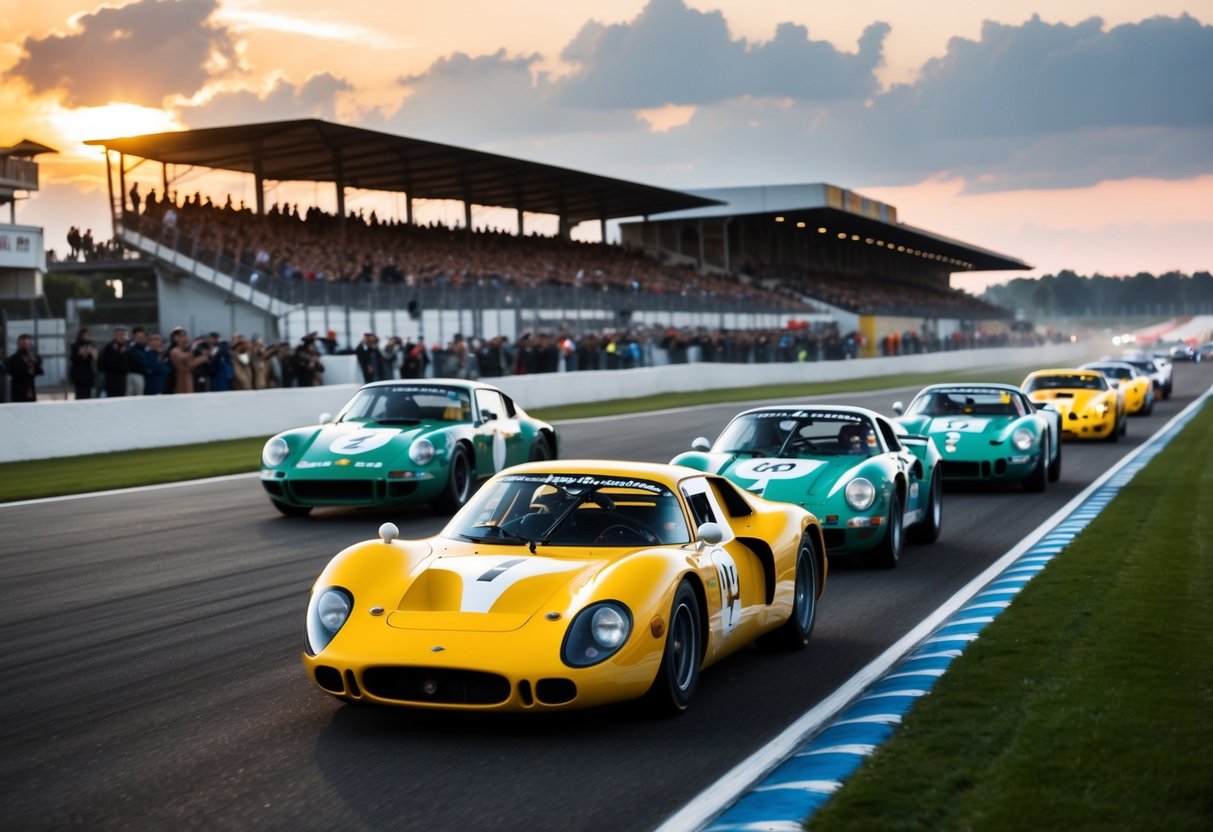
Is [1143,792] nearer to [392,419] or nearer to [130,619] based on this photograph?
[130,619]

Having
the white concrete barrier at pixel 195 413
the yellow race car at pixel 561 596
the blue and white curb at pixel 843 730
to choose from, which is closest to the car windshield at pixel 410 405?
the blue and white curb at pixel 843 730

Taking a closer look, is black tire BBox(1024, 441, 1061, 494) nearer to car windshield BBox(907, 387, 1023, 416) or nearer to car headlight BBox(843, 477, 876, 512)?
car windshield BBox(907, 387, 1023, 416)

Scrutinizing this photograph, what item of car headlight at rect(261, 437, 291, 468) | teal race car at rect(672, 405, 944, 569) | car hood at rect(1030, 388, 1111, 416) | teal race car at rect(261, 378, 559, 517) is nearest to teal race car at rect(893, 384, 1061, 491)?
teal race car at rect(672, 405, 944, 569)

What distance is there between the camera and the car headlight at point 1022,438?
16016 mm

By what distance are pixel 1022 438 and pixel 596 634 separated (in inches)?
434

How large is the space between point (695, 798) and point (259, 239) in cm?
3343

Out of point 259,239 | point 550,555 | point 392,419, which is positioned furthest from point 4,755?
point 259,239

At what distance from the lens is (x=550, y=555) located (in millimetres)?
6680

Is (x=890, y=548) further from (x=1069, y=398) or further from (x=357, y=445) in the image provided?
(x=1069, y=398)

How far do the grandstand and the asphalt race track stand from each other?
67.3 ft

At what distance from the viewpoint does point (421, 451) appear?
1390cm

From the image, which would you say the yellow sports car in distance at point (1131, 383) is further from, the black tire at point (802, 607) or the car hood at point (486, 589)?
the car hood at point (486, 589)

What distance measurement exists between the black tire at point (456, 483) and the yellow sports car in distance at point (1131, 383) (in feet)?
62.0

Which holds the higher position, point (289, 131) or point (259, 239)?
point (289, 131)
